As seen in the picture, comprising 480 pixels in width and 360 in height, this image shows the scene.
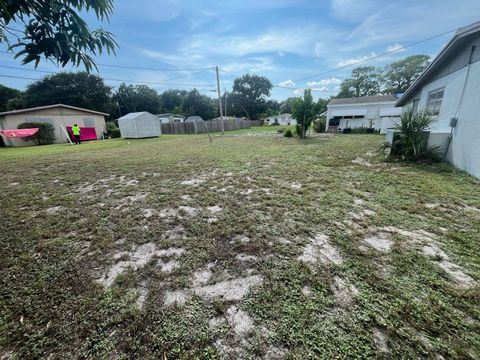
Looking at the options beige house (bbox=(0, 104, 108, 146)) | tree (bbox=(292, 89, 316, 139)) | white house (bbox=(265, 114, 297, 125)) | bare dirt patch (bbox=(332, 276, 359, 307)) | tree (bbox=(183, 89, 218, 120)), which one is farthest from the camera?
white house (bbox=(265, 114, 297, 125))

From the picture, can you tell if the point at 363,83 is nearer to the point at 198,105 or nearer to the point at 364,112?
the point at 364,112

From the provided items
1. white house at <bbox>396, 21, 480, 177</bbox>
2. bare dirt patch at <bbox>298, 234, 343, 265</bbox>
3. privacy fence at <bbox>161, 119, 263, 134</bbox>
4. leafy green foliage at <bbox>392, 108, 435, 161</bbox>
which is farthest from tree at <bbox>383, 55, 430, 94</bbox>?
bare dirt patch at <bbox>298, 234, 343, 265</bbox>

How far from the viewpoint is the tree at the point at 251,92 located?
48.3 metres

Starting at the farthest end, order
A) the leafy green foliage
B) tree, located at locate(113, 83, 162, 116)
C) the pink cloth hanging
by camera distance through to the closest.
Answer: tree, located at locate(113, 83, 162, 116) → the pink cloth hanging → the leafy green foliage

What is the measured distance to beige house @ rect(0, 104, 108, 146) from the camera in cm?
1525

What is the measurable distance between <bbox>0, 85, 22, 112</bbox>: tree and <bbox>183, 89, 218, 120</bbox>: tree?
26.9 metres

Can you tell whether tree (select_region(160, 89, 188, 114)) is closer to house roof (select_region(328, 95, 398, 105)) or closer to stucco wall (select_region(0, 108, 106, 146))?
stucco wall (select_region(0, 108, 106, 146))

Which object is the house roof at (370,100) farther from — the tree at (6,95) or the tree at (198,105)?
the tree at (6,95)

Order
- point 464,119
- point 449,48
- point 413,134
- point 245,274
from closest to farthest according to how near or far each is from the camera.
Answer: point 245,274 < point 464,119 < point 449,48 < point 413,134

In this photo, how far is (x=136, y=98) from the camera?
39.4 m

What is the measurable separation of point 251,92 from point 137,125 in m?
37.9

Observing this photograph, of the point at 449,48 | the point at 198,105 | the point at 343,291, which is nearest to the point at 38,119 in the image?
the point at 343,291

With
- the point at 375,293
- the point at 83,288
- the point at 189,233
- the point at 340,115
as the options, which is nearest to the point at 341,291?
the point at 375,293

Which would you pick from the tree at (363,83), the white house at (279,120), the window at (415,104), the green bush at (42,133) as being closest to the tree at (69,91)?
the green bush at (42,133)
